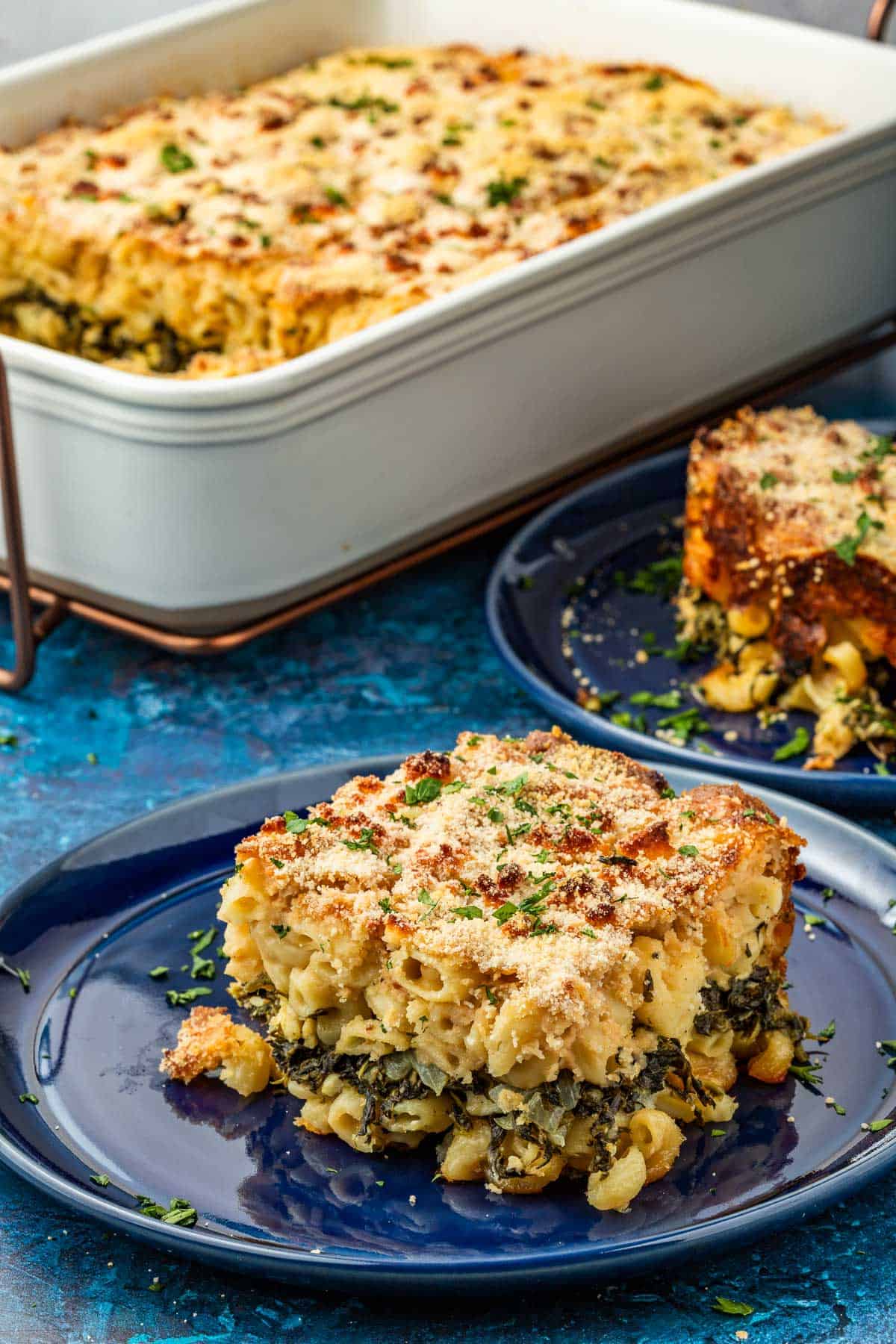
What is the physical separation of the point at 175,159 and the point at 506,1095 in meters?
2.73

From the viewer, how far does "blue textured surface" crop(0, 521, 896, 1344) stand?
2.16 m

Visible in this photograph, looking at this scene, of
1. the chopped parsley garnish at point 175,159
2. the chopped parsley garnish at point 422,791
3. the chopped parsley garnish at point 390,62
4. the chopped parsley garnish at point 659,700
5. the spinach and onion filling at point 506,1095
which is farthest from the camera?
the chopped parsley garnish at point 390,62

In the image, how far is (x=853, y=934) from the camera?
8.75ft

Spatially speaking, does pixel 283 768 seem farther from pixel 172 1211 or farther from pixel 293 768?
pixel 172 1211

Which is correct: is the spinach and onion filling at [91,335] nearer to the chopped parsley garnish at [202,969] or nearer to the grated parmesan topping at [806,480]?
the grated parmesan topping at [806,480]

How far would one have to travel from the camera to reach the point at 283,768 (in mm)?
3398

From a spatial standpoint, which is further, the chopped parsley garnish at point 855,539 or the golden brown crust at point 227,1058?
the chopped parsley garnish at point 855,539

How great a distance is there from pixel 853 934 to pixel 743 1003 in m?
0.31

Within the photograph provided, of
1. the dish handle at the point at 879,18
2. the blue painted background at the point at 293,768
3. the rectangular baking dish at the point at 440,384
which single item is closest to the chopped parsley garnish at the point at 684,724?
the blue painted background at the point at 293,768

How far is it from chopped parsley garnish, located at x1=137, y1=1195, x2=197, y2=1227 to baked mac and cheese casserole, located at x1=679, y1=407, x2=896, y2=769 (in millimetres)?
1416

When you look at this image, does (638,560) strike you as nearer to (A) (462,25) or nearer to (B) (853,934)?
(B) (853,934)

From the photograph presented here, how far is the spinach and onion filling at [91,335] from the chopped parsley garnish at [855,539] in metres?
1.50

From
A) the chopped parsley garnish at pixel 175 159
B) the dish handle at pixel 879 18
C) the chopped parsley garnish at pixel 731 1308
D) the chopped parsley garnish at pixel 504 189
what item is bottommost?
the chopped parsley garnish at pixel 731 1308

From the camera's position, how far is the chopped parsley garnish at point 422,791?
2518 millimetres
